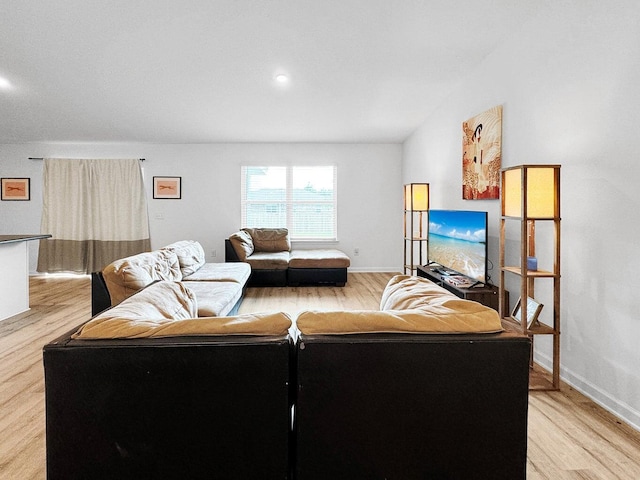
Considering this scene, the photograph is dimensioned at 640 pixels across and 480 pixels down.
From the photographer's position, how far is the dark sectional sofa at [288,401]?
1442 mm

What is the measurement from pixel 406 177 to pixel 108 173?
5.09 meters

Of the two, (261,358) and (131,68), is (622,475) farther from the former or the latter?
(131,68)

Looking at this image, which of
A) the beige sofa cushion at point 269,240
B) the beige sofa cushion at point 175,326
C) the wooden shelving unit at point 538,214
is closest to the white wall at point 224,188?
the beige sofa cushion at point 269,240

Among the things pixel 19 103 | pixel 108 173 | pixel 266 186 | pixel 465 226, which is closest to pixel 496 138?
pixel 465 226

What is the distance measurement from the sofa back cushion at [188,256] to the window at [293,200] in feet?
7.59

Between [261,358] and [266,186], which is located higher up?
[266,186]

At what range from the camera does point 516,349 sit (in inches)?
57.9

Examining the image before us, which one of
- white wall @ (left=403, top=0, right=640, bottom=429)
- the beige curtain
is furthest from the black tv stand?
the beige curtain

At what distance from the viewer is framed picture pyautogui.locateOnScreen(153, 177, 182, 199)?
7.55 m

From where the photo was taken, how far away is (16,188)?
7.50 meters

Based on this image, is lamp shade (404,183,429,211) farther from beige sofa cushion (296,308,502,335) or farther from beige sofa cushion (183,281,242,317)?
beige sofa cushion (296,308,502,335)

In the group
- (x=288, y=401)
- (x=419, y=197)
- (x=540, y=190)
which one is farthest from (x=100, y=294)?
(x=419, y=197)

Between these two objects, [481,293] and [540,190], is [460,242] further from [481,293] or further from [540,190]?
[540,190]

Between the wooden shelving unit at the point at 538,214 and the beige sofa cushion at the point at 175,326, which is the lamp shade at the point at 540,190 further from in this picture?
the beige sofa cushion at the point at 175,326
